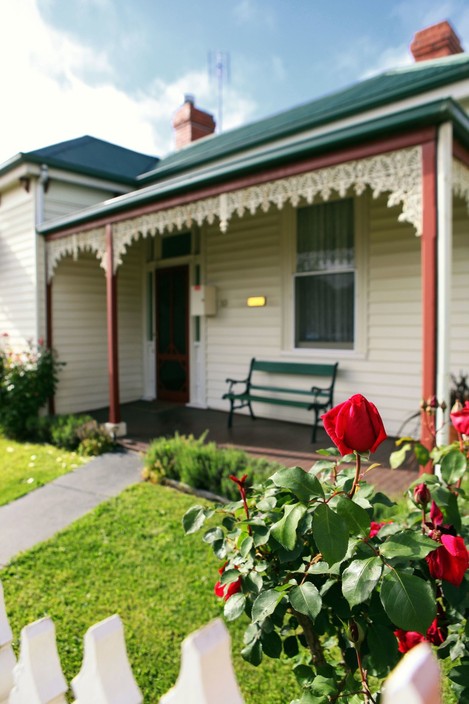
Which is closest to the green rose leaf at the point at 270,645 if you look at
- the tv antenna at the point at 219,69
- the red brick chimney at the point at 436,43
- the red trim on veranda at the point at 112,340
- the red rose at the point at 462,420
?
the red rose at the point at 462,420

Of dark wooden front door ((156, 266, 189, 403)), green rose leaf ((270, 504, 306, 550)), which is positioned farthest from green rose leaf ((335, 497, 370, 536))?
dark wooden front door ((156, 266, 189, 403))

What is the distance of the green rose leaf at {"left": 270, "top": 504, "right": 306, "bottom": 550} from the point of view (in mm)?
1153

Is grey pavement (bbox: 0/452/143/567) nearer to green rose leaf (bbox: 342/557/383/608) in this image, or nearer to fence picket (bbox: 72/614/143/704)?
fence picket (bbox: 72/614/143/704)

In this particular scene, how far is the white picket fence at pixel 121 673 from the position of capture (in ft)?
2.31

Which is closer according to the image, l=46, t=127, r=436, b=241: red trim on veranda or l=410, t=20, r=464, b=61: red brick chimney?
l=46, t=127, r=436, b=241: red trim on veranda

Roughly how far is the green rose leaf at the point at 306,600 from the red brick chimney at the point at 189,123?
42.5 ft

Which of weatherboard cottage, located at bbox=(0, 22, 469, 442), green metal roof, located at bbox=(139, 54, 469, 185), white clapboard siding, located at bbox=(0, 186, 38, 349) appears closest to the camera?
weatherboard cottage, located at bbox=(0, 22, 469, 442)

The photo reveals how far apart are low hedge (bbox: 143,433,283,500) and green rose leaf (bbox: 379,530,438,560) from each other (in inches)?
129

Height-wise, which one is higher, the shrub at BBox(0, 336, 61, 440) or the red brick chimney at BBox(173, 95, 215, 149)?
the red brick chimney at BBox(173, 95, 215, 149)

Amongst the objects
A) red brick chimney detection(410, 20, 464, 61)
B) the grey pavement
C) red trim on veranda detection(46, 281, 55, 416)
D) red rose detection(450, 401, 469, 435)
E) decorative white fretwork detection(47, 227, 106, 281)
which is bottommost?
the grey pavement

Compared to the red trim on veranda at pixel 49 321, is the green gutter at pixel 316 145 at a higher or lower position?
higher

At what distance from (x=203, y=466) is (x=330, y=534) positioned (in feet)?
13.6

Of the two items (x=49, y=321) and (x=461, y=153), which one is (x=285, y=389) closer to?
(x=461, y=153)

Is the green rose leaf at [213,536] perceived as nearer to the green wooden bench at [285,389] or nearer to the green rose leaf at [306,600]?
the green rose leaf at [306,600]
